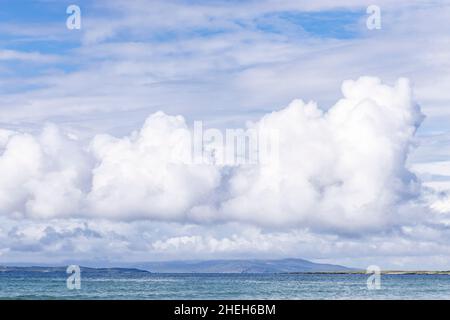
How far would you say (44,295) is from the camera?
346ft
